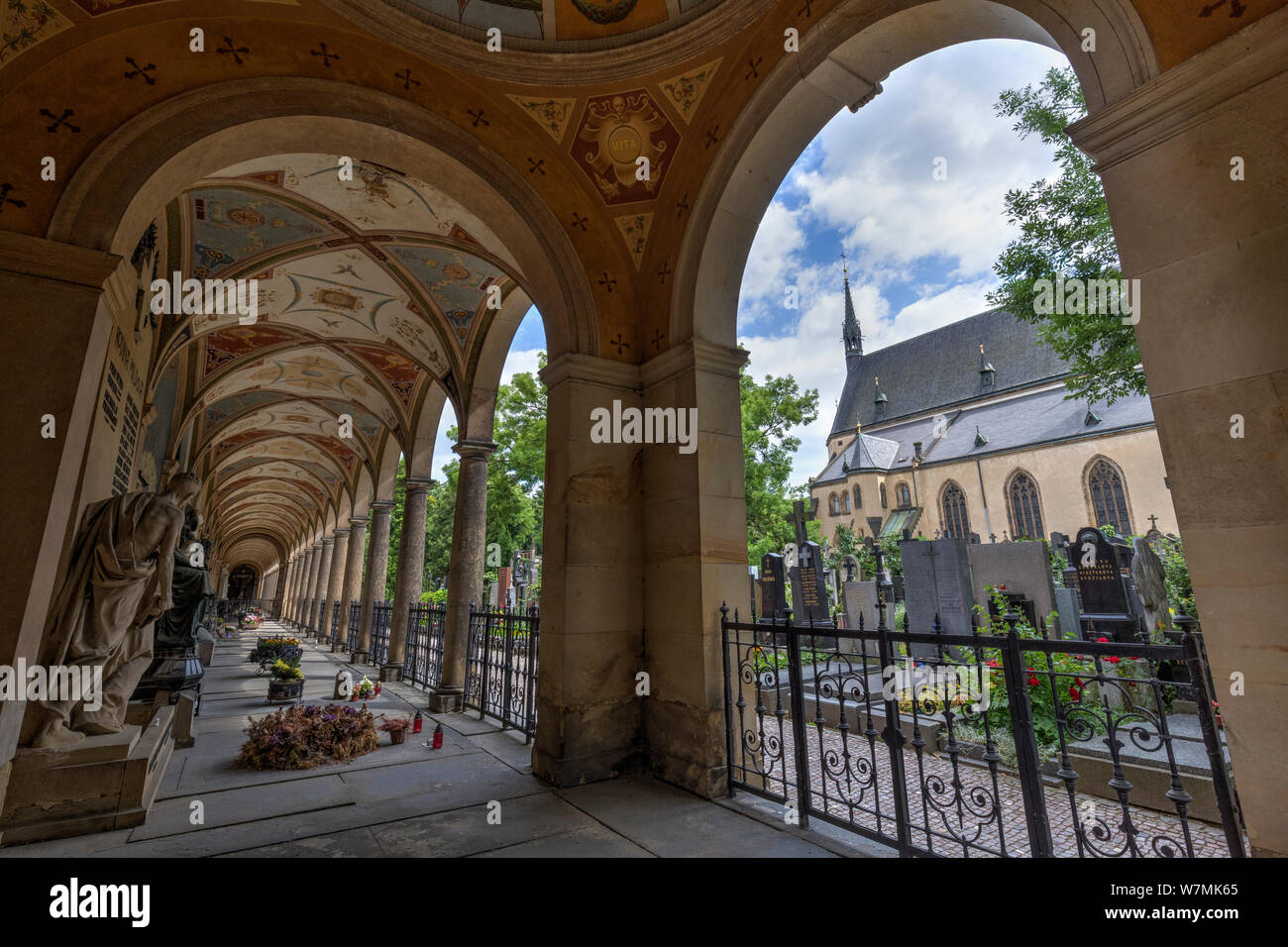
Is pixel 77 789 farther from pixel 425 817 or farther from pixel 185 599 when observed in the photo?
pixel 185 599

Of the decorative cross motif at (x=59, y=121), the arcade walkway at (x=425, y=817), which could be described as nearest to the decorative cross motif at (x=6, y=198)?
the decorative cross motif at (x=59, y=121)

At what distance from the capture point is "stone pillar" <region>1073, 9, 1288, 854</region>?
1965mm

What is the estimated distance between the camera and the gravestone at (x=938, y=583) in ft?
32.0

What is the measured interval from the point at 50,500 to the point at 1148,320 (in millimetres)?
5647

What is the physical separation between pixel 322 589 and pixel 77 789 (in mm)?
20093

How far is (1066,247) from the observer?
9352 mm

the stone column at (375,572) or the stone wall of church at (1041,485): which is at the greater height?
the stone wall of church at (1041,485)

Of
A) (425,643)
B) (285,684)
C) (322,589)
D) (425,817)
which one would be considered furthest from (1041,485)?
(322,589)

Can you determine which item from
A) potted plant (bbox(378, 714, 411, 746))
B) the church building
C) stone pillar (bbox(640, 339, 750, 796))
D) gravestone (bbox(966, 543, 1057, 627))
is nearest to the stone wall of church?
the church building

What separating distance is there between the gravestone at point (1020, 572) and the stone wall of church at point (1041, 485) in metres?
19.4

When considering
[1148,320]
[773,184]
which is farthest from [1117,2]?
[773,184]

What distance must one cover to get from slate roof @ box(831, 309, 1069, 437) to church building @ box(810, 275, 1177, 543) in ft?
0.28

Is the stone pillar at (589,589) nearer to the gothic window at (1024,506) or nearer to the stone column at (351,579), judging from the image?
the stone column at (351,579)
